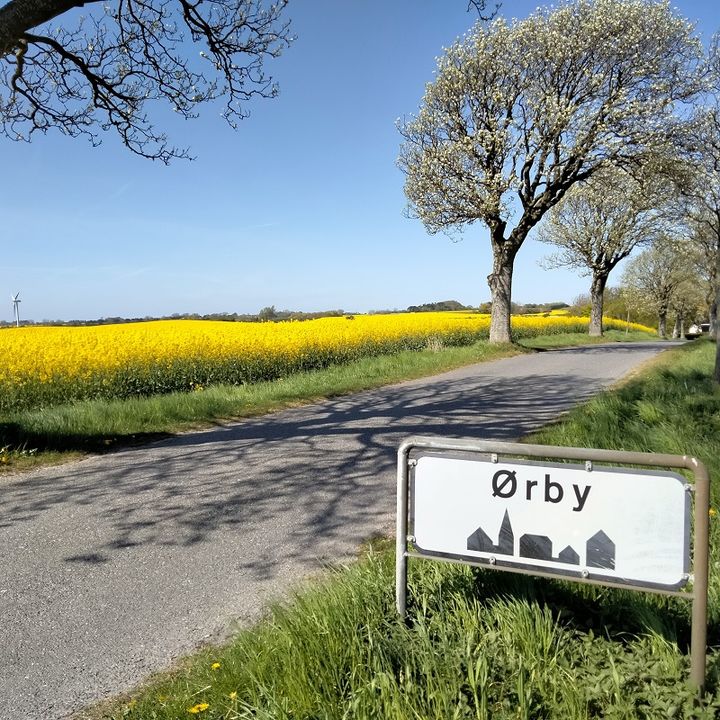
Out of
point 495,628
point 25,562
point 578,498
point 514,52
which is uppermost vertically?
point 514,52

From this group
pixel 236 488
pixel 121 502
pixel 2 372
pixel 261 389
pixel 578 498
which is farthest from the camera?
pixel 261 389

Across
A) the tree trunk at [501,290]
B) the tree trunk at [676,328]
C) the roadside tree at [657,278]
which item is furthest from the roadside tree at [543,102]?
the tree trunk at [676,328]

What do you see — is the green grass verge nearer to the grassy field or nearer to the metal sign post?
the grassy field

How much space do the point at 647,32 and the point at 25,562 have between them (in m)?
22.1

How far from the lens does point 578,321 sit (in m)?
44.7

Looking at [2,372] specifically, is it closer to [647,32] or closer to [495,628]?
[495,628]

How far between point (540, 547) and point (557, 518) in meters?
0.14

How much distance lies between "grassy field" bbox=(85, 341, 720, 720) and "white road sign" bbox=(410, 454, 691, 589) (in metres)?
0.35

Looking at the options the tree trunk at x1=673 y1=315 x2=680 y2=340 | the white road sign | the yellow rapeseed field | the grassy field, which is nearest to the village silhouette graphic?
the white road sign

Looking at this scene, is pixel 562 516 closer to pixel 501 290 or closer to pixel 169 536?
pixel 169 536

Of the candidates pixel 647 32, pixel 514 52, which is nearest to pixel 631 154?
pixel 647 32

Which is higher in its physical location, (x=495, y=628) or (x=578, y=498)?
(x=578, y=498)

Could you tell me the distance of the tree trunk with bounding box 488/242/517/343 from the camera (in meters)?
20.9

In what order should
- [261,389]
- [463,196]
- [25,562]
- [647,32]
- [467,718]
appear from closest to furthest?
[467,718] → [25,562] → [261,389] → [647,32] → [463,196]
